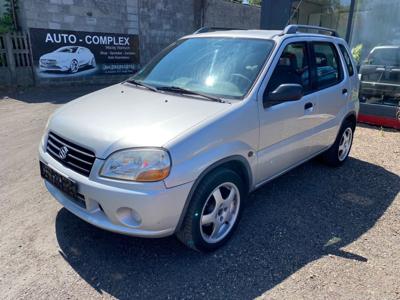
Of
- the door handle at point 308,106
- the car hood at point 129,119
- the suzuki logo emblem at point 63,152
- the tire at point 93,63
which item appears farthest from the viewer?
the tire at point 93,63

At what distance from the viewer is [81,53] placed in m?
11.5

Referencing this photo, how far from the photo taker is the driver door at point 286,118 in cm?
322

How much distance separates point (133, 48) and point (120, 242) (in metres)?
11.3

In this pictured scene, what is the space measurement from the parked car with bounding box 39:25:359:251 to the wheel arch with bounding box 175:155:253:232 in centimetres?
1

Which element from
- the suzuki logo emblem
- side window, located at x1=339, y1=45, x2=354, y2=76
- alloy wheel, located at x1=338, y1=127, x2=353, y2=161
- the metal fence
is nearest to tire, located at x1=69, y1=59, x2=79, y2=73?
the metal fence

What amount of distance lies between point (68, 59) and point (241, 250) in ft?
33.4

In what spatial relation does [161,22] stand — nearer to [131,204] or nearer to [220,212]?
[220,212]

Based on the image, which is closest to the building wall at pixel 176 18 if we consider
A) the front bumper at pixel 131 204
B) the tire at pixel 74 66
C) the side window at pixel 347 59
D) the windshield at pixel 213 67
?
the tire at pixel 74 66

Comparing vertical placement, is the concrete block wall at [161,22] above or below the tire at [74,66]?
above

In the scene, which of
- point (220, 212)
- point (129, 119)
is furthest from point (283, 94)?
point (129, 119)

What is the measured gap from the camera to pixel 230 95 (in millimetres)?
3102

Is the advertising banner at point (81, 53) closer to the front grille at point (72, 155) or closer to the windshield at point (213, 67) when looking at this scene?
the windshield at point (213, 67)

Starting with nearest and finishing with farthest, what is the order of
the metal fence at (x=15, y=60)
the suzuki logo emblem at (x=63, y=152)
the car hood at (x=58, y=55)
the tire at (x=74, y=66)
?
the suzuki logo emblem at (x=63, y=152), the metal fence at (x=15, y=60), the car hood at (x=58, y=55), the tire at (x=74, y=66)

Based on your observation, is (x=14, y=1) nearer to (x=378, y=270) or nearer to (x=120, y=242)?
(x=120, y=242)
